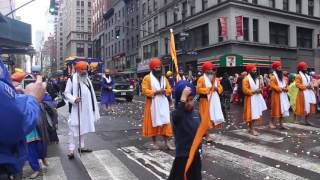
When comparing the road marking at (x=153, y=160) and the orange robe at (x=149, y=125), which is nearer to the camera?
the road marking at (x=153, y=160)

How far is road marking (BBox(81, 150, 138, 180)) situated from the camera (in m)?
6.57

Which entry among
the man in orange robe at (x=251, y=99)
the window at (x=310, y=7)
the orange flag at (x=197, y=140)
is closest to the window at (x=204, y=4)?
the window at (x=310, y=7)

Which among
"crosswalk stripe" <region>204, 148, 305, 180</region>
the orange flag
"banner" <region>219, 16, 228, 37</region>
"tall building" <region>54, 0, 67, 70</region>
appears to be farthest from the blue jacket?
"tall building" <region>54, 0, 67, 70</region>

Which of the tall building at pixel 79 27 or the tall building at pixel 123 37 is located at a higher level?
the tall building at pixel 79 27

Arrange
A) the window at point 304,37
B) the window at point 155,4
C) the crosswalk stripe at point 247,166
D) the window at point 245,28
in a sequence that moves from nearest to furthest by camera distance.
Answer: the crosswalk stripe at point 247,166 → the window at point 245,28 → the window at point 304,37 → the window at point 155,4

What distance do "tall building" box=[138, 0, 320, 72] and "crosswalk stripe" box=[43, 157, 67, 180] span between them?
2086 cm

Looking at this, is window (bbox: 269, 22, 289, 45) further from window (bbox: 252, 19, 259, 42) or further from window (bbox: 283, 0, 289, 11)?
window (bbox: 252, 19, 259, 42)

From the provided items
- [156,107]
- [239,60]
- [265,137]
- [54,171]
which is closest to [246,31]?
[239,60]

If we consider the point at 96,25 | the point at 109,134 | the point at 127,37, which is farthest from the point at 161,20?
the point at 96,25

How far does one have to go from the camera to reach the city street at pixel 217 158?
6.67 m

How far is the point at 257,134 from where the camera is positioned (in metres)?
10.4

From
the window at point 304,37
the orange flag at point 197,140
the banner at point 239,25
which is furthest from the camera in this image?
the window at point 304,37

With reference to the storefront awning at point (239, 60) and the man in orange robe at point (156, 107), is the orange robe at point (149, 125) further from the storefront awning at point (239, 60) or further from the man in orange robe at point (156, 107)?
the storefront awning at point (239, 60)

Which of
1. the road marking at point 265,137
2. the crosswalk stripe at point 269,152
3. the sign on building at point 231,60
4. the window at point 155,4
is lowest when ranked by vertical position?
the crosswalk stripe at point 269,152
